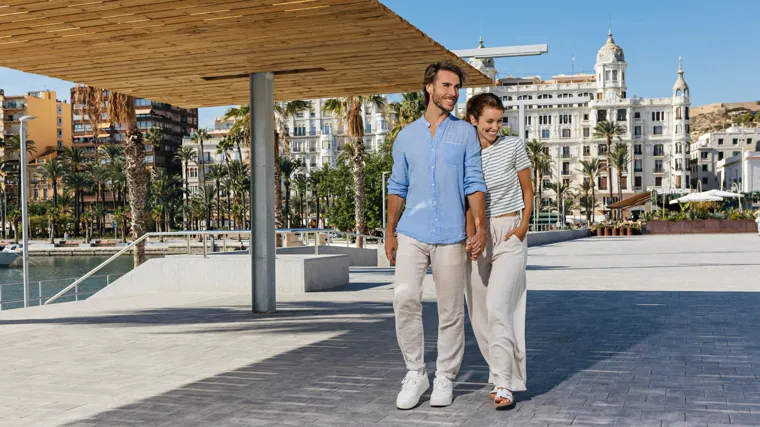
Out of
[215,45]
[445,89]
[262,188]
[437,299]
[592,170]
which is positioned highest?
[592,170]

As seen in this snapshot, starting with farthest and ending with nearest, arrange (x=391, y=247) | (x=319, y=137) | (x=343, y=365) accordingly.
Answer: (x=319, y=137) → (x=343, y=365) → (x=391, y=247)

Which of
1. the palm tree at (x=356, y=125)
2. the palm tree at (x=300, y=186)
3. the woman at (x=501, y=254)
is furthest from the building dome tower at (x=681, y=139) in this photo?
the woman at (x=501, y=254)

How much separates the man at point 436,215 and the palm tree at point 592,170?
118 metres

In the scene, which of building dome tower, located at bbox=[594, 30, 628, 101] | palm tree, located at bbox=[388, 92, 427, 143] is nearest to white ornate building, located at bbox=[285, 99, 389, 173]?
building dome tower, located at bbox=[594, 30, 628, 101]

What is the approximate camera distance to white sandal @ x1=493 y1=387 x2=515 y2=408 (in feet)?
16.6

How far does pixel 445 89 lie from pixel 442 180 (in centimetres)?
58

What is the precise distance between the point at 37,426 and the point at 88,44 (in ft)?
16.5

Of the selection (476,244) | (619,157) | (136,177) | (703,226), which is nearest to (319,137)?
(619,157)

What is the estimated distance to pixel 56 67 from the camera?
1005 cm

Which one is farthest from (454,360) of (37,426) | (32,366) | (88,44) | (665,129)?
(665,129)

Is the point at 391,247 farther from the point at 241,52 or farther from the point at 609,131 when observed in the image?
the point at 609,131

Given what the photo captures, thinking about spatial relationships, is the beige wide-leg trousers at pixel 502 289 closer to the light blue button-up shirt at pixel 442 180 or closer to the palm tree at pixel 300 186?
the light blue button-up shirt at pixel 442 180

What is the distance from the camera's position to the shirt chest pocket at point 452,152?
5.04 m

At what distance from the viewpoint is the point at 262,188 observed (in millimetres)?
10805
